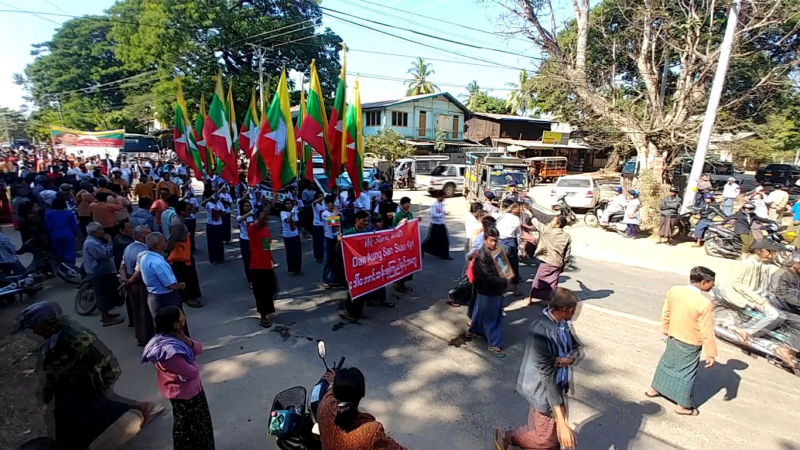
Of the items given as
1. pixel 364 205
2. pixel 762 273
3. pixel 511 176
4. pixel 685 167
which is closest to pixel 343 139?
pixel 364 205

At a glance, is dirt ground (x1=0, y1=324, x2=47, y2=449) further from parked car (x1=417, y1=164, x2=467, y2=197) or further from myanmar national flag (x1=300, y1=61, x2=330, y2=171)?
parked car (x1=417, y1=164, x2=467, y2=197)

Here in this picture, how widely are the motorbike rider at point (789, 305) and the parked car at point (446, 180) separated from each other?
53.9ft

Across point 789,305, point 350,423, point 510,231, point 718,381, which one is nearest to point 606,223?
point 510,231

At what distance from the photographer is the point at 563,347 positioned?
3061 mm

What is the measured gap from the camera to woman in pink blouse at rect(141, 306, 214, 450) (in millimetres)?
2929

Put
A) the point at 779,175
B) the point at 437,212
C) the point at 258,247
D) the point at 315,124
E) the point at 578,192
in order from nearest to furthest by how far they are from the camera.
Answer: the point at 258,247 < the point at 315,124 < the point at 437,212 < the point at 578,192 < the point at 779,175

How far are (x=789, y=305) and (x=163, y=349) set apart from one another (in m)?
7.06

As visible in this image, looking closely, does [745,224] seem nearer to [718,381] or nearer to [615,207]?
[615,207]

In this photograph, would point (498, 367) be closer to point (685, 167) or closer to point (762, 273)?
point (762, 273)

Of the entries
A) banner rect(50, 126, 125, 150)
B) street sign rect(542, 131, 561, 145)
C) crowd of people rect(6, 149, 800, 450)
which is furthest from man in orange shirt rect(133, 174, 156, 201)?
street sign rect(542, 131, 561, 145)

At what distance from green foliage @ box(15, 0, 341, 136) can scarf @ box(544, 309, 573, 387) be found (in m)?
23.5

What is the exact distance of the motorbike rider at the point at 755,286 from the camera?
209 inches

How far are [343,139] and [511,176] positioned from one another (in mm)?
10557

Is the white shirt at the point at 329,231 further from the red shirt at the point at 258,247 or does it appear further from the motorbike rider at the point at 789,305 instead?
the motorbike rider at the point at 789,305
